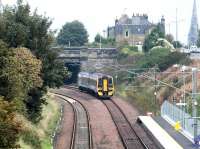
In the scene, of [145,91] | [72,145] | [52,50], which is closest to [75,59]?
[145,91]

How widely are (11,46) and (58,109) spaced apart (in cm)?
1929

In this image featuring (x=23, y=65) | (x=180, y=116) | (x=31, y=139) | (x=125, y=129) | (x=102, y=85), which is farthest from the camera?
(x=102, y=85)

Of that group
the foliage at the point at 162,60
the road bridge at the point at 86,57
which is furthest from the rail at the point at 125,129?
the road bridge at the point at 86,57

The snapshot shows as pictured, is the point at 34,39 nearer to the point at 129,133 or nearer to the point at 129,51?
the point at 129,133

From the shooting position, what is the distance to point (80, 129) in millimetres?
47906

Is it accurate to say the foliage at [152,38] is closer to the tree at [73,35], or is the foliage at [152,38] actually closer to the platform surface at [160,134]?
the tree at [73,35]

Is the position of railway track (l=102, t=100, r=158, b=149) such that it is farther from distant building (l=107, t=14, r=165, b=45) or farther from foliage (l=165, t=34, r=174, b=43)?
distant building (l=107, t=14, r=165, b=45)

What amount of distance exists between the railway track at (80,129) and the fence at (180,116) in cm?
749

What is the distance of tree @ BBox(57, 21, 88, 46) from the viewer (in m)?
154

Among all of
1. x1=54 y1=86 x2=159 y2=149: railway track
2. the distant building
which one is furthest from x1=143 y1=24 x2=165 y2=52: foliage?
x1=54 y1=86 x2=159 y2=149: railway track

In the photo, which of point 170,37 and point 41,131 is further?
point 170,37

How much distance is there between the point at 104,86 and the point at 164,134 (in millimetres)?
28798

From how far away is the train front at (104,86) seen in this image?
7244 cm

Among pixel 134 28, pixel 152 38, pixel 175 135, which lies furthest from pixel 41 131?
pixel 134 28
